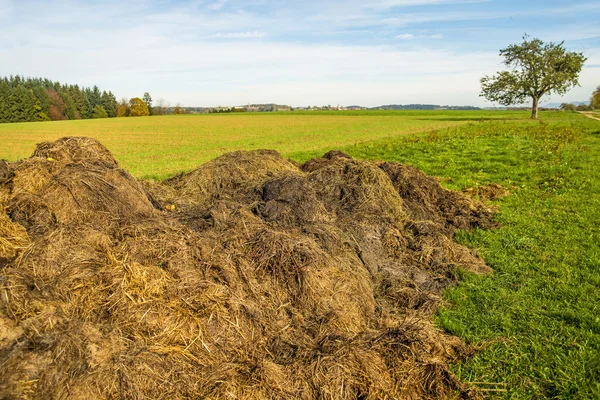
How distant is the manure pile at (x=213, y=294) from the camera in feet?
10.7

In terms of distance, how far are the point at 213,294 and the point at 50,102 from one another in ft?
313

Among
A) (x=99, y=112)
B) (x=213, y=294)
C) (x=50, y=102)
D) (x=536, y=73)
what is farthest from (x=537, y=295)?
(x=99, y=112)

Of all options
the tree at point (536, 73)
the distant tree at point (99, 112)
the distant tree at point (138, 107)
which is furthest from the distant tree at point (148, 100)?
the tree at point (536, 73)

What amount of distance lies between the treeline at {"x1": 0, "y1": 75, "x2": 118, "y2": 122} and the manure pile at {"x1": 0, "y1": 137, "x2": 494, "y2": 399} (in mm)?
85241


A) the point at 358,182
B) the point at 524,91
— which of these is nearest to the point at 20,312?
the point at 358,182

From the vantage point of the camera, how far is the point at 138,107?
100m

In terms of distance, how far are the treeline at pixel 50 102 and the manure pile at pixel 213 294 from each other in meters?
85.2

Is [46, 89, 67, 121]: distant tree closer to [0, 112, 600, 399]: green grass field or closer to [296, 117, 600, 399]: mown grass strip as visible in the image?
[0, 112, 600, 399]: green grass field

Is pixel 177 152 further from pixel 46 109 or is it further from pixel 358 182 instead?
pixel 46 109

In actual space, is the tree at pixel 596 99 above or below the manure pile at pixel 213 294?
above

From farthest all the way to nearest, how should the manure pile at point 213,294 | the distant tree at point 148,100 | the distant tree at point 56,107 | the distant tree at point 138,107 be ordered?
the distant tree at point 148,100
the distant tree at point 138,107
the distant tree at point 56,107
the manure pile at point 213,294

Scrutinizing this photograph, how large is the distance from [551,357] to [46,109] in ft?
315

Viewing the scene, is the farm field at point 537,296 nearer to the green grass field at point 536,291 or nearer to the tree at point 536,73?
the green grass field at point 536,291

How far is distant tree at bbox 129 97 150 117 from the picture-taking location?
100 meters
